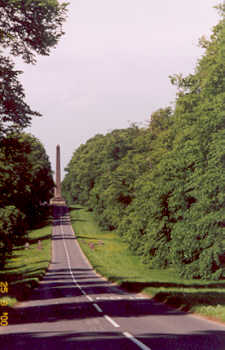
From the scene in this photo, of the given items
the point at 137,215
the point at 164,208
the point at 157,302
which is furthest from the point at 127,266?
the point at 157,302

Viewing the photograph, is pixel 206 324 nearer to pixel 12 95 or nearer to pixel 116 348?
pixel 116 348

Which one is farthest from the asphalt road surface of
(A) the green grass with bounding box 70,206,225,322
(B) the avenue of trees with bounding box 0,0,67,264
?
(B) the avenue of trees with bounding box 0,0,67,264

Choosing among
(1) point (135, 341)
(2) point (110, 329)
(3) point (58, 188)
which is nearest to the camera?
(1) point (135, 341)

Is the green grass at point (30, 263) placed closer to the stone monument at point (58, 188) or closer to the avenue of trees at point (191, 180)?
the avenue of trees at point (191, 180)

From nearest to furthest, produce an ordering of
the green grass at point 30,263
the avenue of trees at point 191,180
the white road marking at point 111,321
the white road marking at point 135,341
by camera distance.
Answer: the white road marking at point 135,341 < the white road marking at point 111,321 < the avenue of trees at point 191,180 < the green grass at point 30,263

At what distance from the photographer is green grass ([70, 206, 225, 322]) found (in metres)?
19.8

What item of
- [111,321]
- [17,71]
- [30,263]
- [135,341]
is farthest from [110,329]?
[30,263]

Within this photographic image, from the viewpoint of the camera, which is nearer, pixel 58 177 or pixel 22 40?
pixel 22 40

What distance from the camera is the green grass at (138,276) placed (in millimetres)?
19750

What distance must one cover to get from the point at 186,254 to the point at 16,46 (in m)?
22.0

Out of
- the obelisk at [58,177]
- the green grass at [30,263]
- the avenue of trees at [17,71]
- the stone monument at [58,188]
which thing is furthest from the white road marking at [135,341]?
the obelisk at [58,177]

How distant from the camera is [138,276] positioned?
45.8 metres

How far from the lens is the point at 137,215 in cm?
5925

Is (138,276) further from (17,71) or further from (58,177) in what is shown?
(58,177)
